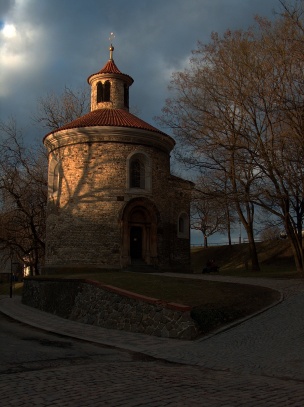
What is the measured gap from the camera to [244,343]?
1012 cm

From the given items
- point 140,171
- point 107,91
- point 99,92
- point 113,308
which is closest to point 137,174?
point 140,171

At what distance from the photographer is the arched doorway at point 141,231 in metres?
26.0

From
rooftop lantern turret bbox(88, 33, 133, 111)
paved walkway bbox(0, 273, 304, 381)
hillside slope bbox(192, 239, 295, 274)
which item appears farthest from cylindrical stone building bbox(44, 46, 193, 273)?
hillside slope bbox(192, 239, 295, 274)

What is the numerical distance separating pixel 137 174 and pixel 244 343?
58.2 ft

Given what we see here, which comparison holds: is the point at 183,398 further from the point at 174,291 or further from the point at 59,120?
the point at 59,120

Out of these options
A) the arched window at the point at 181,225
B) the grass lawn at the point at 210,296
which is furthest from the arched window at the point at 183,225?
the grass lawn at the point at 210,296

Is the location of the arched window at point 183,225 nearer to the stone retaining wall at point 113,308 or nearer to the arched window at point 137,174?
the arched window at point 137,174

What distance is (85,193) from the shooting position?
1014 inches

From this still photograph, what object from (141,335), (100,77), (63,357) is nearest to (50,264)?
(100,77)

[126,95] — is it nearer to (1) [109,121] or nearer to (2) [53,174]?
(1) [109,121]

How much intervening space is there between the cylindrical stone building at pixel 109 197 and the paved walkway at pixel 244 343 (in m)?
10.6

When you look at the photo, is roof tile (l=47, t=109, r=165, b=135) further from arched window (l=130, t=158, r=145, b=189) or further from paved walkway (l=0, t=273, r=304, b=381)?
paved walkway (l=0, t=273, r=304, b=381)

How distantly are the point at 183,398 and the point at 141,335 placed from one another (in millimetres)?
6471

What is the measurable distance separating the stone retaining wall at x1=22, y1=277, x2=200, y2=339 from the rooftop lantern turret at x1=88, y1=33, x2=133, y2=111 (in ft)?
48.4
